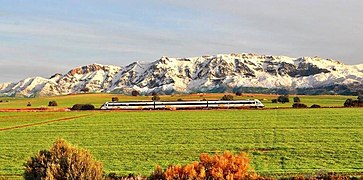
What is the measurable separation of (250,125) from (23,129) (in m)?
22.5

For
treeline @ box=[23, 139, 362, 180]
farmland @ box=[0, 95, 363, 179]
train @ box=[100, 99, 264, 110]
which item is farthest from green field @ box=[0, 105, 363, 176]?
train @ box=[100, 99, 264, 110]

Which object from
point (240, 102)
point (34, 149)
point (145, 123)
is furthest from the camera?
point (240, 102)

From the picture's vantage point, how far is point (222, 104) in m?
83.5

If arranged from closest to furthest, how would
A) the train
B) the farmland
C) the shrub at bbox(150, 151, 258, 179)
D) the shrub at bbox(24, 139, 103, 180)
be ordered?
the shrub at bbox(24, 139, 103, 180) → the shrub at bbox(150, 151, 258, 179) → the farmland → the train

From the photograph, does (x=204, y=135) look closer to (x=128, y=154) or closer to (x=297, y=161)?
(x=128, y=154)

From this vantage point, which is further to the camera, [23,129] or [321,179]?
[23,129]

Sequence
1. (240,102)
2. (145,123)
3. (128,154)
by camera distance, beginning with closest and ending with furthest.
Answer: (128,154), (145,123), (240,102)

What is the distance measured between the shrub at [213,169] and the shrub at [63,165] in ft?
10.1

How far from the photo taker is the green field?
27617 mm

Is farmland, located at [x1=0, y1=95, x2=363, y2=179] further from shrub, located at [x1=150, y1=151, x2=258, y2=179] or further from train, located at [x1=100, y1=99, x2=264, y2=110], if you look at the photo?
train, located at [x1=100, y1=99, x2=264, y2=110]

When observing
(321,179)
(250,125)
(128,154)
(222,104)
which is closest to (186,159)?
(128,154)

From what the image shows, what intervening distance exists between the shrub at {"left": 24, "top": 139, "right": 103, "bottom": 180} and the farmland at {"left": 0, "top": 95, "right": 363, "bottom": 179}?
21.0 feet

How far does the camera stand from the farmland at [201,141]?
27.6m

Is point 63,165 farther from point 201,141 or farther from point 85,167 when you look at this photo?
point 201,141
